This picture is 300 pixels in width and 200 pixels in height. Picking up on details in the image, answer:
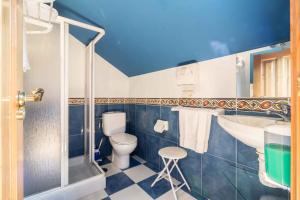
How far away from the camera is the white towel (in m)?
1.50

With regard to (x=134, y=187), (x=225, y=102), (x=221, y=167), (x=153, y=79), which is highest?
(x=153, y=79)

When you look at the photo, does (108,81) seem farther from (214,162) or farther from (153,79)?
(214,162)

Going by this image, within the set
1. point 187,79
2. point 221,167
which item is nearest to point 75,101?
point 187,79

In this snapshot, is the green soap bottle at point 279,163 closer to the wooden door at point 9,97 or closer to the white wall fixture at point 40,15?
the wooden door at point 9,97

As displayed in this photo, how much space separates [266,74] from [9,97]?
5.12 ft

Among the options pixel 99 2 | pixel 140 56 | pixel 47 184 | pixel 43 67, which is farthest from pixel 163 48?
pixel 47 184

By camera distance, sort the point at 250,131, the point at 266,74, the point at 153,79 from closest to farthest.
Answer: the point at 250,131 → the point at 266,74 → the point at 153,79

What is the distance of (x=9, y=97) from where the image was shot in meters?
0.48

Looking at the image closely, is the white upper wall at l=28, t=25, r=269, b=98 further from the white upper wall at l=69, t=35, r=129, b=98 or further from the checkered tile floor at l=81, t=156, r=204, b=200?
the checkered tile floor at l=81, t=156, r=204, b=200

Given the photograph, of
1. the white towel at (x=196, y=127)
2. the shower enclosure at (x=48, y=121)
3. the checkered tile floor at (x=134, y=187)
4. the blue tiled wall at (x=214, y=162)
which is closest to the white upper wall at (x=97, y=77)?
the blue tiled wall at (x=214, y=162)

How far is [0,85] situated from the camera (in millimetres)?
423

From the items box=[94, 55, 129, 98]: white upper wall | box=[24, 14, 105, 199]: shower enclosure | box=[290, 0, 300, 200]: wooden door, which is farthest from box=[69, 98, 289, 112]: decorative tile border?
box=[24, 14, 105, 199]: shower enclosure

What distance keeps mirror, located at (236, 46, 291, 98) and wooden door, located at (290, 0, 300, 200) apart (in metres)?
0.80

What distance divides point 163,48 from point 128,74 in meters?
1.22
